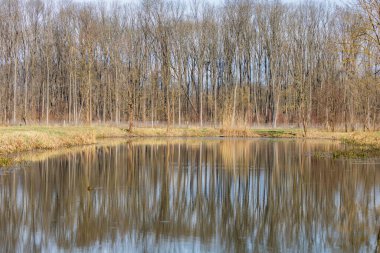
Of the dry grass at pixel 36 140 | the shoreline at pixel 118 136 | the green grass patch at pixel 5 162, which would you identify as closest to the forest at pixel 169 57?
the shoreline at pixel 118 136

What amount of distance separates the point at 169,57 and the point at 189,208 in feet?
152

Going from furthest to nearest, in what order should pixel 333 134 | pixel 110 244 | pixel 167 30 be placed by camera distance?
pixel 167 30, pixel 333 134, pixel 110 244

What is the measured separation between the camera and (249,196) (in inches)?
474

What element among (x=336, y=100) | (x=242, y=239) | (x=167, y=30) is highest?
(x=167, y=30)

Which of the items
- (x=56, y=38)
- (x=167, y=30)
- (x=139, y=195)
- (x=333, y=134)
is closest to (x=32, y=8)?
(x=56, y=38)

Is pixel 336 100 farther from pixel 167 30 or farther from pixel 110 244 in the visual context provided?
pixel 110 244

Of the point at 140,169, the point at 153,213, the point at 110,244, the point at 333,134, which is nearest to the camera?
the point at 110,244

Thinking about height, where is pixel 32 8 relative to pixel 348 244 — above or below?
above

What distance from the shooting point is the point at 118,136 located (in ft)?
137

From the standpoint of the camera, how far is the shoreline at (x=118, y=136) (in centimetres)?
2158

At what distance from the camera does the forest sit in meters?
54.1

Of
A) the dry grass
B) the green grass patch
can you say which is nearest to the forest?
the dry grass

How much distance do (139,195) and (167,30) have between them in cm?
4315

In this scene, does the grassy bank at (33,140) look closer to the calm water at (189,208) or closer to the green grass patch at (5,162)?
the green grass patch at (5,162)
